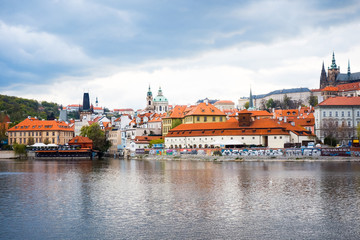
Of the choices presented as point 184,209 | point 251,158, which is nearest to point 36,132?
point 251,158

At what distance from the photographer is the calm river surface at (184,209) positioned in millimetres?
20531

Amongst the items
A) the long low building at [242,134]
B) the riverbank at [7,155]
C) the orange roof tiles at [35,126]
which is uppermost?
the orange roof tiles at [35,126]

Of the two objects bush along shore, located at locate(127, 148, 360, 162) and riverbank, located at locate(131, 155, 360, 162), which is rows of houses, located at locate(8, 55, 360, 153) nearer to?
bush along shore, located at locate(127, 148, 360, 162)

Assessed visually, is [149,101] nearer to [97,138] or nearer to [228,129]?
[97,138]

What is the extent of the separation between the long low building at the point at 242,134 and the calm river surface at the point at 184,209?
38.6 m

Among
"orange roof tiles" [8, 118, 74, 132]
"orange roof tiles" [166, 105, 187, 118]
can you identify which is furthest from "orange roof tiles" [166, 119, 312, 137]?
"orange roof tiles" [8, 118, 74, 132]

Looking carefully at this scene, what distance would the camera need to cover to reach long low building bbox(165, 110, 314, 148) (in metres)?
78.7

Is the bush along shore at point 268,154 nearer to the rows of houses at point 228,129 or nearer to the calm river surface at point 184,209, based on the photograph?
the rows of houses at point 228,129

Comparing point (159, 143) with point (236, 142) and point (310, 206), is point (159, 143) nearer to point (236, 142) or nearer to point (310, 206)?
point (236, 142)

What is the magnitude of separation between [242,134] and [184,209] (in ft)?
182

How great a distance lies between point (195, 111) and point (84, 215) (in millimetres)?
77382

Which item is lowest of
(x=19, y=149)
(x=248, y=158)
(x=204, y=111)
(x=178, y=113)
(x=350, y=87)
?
(x=248, y=158)

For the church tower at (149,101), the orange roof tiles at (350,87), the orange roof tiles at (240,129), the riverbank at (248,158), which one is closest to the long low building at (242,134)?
the orange roof tiles at (240,129)

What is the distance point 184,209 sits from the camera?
25.8m
